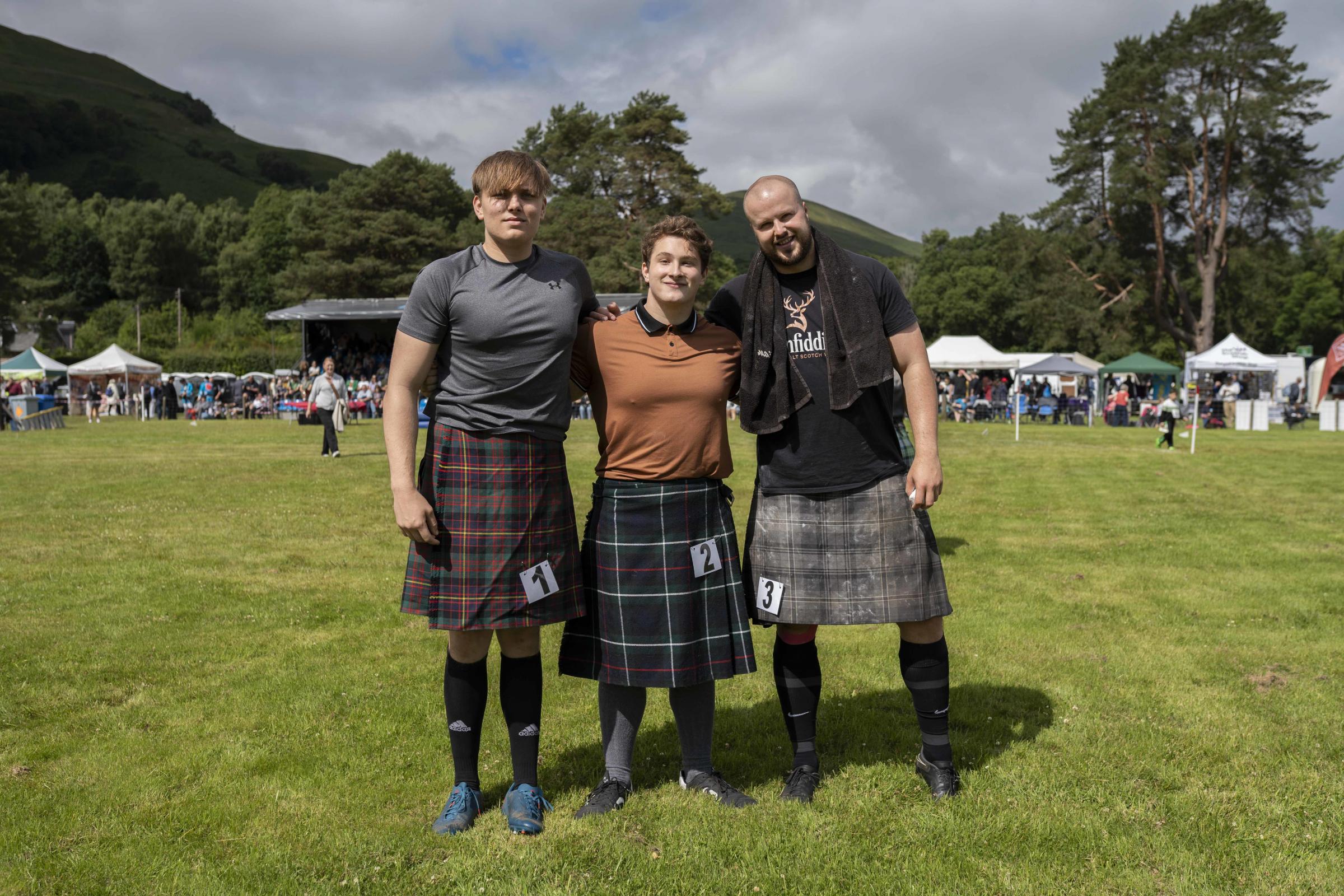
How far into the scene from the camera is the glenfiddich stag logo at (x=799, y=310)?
2932 mm

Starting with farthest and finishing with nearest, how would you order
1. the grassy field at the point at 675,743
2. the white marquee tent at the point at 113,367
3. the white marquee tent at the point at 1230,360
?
the white marquee tent at the point at 113,367, the white marquee tent at the point at 1230,360, the grassy field at the point at 675,743

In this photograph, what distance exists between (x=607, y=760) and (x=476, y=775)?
0.39 metres

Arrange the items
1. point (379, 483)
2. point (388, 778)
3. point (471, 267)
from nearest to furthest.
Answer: point (471, 267)
point (388, 778)
point (379, 483)

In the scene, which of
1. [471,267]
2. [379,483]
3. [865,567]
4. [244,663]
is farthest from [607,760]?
[379,483]

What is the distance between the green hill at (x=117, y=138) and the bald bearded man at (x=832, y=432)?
388 ft

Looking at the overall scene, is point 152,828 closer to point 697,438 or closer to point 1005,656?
point 697,438

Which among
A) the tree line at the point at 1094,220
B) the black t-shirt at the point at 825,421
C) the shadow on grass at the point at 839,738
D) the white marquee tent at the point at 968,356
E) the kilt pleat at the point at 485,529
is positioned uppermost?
the tree line at the point at 1094,220

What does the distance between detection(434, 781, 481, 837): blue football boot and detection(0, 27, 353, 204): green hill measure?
118m

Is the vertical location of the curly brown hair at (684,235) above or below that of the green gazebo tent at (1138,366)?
below

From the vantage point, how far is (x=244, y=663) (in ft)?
15.2

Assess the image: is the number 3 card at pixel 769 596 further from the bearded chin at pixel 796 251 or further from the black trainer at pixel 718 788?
the bearded chin at pixel 796 251

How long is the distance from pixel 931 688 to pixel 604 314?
4.92 feet

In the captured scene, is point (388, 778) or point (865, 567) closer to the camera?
point (865, 567)

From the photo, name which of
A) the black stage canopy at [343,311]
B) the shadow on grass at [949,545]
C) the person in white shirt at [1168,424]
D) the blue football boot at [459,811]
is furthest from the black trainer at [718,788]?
the black stage canopy at [343,311]
